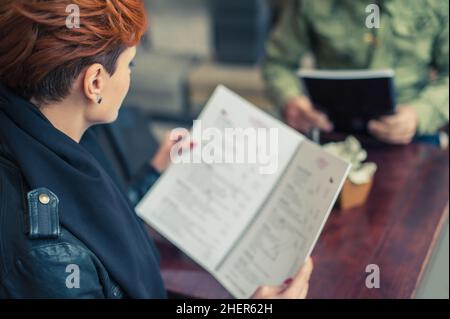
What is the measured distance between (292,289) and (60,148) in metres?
0.46

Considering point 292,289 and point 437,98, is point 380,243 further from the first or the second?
point 437,98

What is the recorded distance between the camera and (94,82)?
0.94 metres

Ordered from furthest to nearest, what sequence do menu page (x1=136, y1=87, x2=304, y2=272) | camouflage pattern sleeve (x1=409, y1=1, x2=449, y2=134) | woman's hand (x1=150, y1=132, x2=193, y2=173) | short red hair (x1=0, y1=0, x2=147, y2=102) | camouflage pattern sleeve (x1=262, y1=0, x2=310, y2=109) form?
1. camouflage pattern sleeve (x1=262, y1=0, x2=310, y2=109)
2. camouflage pattern sleeve (x1=409, y1=1, x2=449, y2=134)
3. woman's hand (x1=150, y1=132, x2=193, y2=173)
4. menu page (x1=136, y1=87, x2=304, y2=272)
5. short red hair (x1=0, y1=0, x2=147, y2=102)

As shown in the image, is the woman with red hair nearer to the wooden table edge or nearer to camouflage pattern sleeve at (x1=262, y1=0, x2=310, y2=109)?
the wooden table edge

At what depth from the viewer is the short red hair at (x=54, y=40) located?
2.77 feet

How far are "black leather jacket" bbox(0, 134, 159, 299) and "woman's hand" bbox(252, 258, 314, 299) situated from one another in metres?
0.31

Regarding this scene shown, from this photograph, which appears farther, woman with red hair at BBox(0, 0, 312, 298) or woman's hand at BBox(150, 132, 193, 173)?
woman's hand at BBox(150, 132, 193, 173)

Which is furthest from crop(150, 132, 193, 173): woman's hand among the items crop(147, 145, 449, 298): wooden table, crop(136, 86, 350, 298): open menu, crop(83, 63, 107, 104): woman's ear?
crop(83, 63, 107, 104): woman's ear

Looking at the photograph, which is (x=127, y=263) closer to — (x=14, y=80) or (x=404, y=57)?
(x=14, y=80)

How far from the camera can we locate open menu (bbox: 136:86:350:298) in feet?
3.68

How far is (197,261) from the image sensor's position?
1.23m
